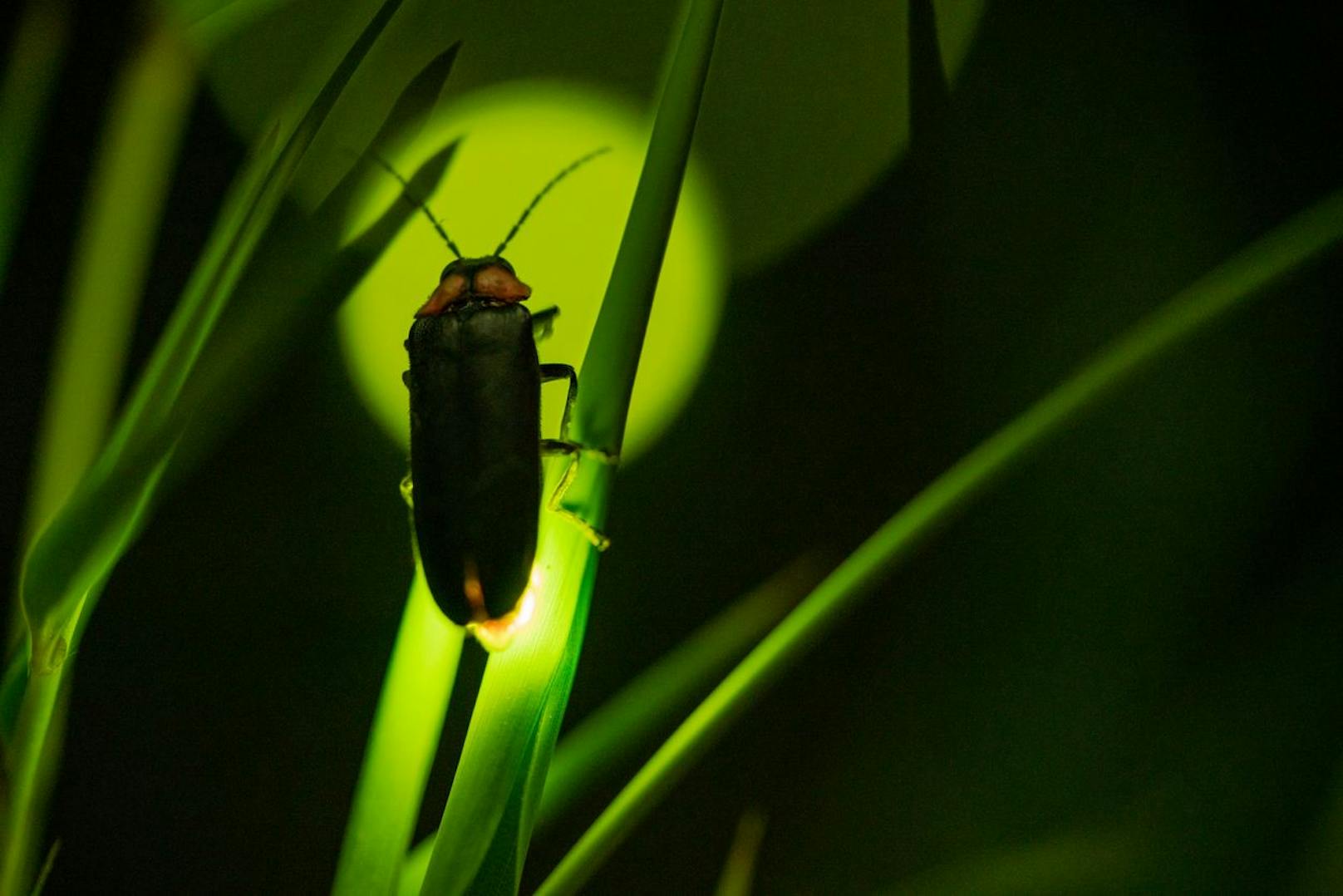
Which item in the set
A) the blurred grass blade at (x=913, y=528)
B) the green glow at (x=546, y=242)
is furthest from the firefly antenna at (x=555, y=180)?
the blurred grass blade at (x=913, y=528)

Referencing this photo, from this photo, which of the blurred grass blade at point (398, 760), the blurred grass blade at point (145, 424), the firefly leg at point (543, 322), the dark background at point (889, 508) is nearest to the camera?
the blurred grass blade at point (145, 424)

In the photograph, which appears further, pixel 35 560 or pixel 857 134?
pixel 857 134

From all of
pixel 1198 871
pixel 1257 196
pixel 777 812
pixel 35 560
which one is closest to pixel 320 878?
pixel 777 812

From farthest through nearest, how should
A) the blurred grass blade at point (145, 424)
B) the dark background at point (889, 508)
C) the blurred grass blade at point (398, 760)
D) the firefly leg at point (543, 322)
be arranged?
the dark background at point (889, 508) → the firefly leg at point (543, 322) → the blurred grass blade at point (398, 760) → the blurred grass blade at point (145, 424)

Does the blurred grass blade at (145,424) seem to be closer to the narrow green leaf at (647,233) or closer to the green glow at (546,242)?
the narrow green leaf at (647,233)

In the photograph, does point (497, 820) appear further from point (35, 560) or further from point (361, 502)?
point (361, 502)

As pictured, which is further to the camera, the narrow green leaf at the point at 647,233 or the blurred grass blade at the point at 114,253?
the blurred grass blade at the point at 114,253
